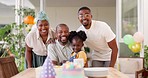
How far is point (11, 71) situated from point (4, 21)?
32.2 feet

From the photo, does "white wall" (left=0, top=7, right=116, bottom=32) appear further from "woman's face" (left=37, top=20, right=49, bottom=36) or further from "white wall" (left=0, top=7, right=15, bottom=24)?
"woman's face" (left=37, top=20, right=49, bottom=36)

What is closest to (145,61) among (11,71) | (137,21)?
(137,21)

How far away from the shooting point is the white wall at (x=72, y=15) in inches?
330

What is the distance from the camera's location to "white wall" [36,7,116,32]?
27.5ft

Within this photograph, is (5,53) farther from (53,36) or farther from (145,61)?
(145,61)

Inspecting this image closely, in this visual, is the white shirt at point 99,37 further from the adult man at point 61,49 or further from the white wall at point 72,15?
the white wall at point 72,15

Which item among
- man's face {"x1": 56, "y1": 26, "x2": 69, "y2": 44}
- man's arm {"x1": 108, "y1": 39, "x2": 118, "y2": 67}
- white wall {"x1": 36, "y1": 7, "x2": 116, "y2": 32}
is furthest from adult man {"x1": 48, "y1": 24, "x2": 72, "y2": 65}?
white wall {"x1": 36, "y1": 7, "x2": 116, "y2": 32}

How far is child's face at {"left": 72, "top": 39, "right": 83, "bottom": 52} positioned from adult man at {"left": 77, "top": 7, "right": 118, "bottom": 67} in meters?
0.34

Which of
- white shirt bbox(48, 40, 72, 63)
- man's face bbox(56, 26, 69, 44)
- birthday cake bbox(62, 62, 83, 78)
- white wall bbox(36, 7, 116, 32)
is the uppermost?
white wall bbox(36, 7, 116, 32)

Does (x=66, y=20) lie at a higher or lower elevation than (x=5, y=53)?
higher

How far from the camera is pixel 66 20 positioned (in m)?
8.41

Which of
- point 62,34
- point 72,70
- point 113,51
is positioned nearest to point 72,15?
point 113,51

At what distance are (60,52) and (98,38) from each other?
0.49 m

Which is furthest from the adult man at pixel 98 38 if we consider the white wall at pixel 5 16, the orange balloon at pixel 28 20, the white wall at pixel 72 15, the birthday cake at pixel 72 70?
the white wall at pixel 5 16
